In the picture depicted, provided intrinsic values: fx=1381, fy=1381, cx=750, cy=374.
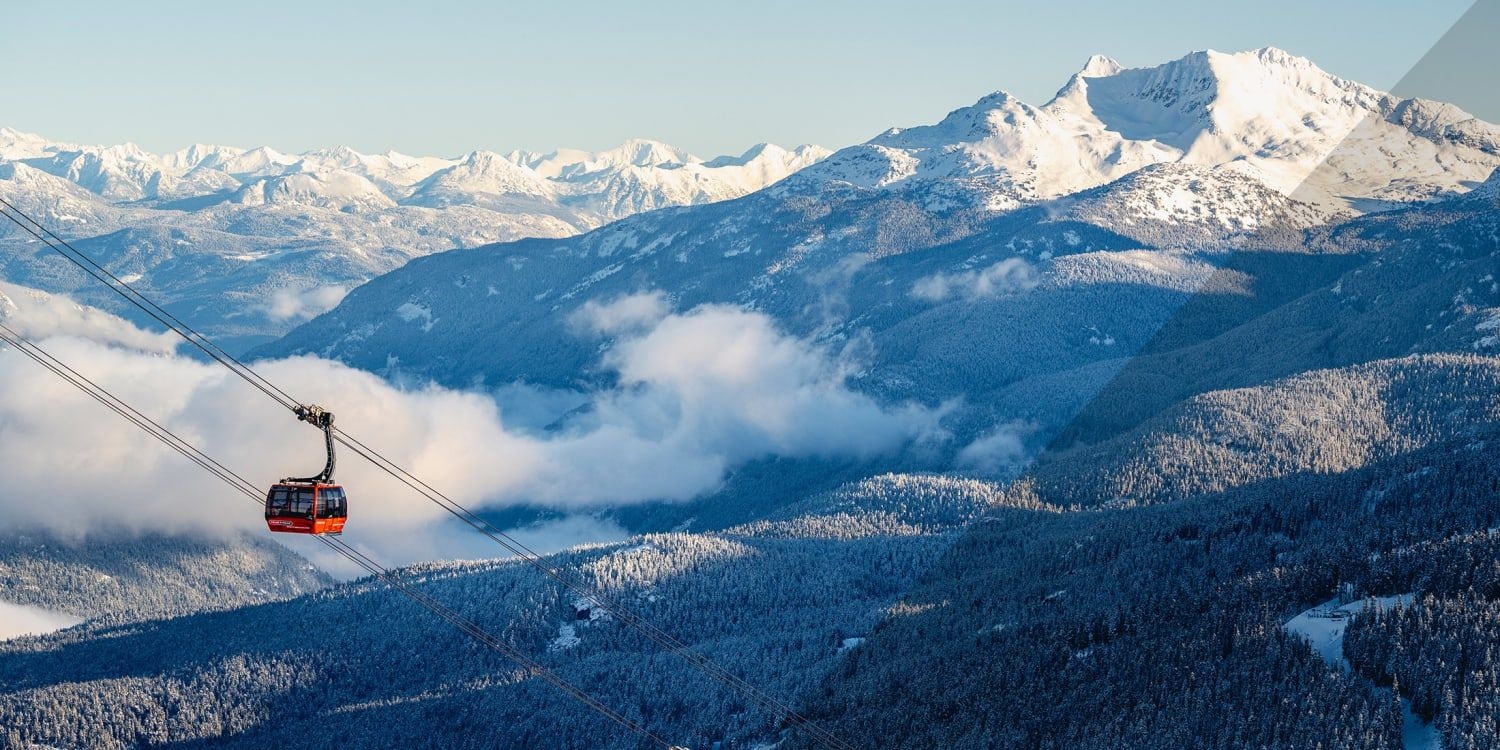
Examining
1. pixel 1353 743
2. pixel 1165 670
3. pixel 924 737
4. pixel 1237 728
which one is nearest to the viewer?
pixel 1353 743

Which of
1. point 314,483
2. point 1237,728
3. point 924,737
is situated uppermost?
point 314,483

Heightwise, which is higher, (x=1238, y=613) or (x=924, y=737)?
(x=1238, y=613)

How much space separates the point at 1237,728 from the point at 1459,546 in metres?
56.3

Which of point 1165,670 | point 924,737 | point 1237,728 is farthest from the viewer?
point 924,737

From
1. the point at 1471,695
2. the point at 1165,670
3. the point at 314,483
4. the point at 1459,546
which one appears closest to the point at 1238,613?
the point at 1165,670

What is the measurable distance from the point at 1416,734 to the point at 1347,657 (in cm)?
1829

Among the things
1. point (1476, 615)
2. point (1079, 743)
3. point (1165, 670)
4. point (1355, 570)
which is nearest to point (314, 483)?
point (1079, 743)

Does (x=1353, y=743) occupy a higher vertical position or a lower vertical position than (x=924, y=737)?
higher

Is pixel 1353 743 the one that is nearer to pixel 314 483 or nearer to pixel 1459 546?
pixel 1459 546

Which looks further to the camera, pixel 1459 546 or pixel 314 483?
pixel 1459 546

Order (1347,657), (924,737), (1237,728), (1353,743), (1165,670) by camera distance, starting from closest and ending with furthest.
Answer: (1353,743), (1237,728), (1347,657), (1165,670), (924,737)

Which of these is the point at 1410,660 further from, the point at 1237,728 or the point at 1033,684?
the point at 1033,684

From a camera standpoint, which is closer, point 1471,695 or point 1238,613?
point 1471,695

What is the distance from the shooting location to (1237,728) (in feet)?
525
